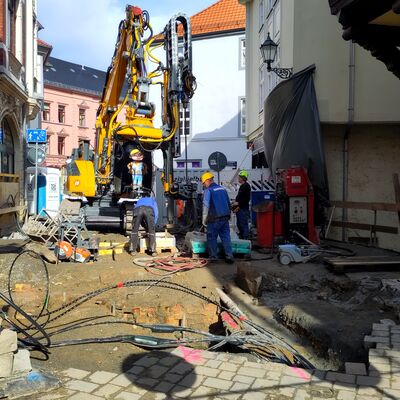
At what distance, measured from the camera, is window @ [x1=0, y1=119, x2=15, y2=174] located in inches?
532

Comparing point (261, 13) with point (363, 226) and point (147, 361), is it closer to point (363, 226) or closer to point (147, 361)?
point (363, 226)

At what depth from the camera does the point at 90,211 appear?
13094 mm

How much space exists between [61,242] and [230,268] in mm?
3365

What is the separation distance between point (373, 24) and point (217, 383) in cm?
430

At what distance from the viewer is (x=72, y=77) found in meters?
50.9

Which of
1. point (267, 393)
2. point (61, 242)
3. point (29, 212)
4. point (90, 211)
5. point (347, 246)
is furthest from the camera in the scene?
point (29, 212)

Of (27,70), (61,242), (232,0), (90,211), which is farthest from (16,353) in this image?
(232,0)

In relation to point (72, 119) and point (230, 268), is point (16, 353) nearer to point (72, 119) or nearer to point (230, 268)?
point (230, 268)

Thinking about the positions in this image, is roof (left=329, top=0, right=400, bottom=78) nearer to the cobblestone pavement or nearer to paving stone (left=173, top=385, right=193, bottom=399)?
the cobblestone pavement

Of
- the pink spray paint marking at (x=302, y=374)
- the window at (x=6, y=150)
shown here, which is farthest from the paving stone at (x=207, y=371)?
the window at (x=6, y=150)

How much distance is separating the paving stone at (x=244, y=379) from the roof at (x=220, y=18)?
1091 inches

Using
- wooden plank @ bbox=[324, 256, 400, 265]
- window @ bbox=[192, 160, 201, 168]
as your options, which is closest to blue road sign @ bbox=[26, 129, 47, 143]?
wooden plank @ bbox=[324, 256, 400, 265]

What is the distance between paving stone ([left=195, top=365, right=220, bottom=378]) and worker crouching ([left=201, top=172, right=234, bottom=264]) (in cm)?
472

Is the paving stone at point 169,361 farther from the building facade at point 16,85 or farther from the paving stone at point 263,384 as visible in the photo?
the building facade at point 16,85
